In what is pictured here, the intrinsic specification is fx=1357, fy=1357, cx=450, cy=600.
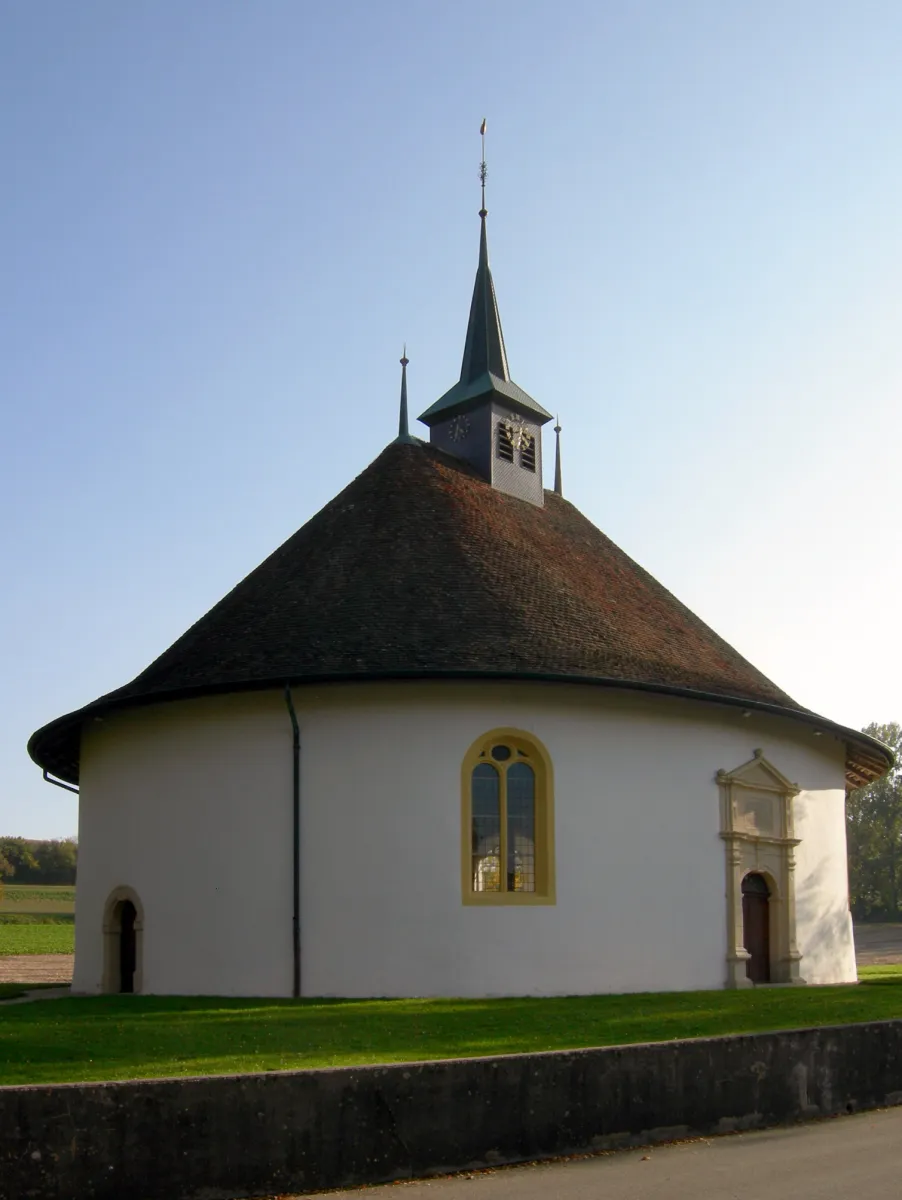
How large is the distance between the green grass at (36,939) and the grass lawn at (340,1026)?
2905 centimetres

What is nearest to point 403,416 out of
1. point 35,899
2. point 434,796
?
point 434,796

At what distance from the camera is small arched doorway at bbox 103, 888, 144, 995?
21.5 metres

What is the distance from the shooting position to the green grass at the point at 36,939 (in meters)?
51.0

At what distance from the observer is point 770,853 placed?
2247cm

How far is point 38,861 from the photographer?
98438 mm

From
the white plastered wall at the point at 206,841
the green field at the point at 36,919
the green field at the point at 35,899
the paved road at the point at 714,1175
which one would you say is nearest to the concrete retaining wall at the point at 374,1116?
the paved road at the point at 714,1175

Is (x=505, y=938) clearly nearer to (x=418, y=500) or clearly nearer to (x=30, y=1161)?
(x=418, y=500)

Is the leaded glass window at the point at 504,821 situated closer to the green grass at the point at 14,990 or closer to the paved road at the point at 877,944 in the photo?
the green grass at the point at 14,990

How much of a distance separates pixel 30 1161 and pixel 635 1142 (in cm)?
450

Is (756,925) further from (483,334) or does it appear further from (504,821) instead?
(483,334)

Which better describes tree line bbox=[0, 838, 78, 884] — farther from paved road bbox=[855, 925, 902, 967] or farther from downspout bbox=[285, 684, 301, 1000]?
downspout bbox=[285, 684, 301, 1000]

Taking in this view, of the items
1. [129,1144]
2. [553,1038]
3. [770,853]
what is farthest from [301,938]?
[129,1144]

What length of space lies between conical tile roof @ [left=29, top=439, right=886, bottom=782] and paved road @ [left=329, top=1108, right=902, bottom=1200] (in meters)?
9.52

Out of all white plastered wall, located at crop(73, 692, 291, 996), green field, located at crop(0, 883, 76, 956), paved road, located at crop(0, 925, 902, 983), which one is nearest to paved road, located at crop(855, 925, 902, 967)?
paved road, located at crop(0, 925, 902, 983)
